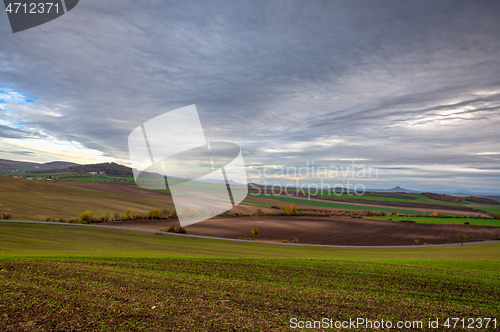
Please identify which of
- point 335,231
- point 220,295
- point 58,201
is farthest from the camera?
point 58,201

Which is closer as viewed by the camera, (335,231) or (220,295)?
(220,295)

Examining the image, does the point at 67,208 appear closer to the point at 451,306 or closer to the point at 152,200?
the point at 152,200

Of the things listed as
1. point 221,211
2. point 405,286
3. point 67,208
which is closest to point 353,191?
point 221,211

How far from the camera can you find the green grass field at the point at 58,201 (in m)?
49.6

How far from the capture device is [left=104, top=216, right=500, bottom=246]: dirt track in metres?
46.2

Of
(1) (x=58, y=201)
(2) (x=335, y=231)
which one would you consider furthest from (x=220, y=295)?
(1) (x=58, y=201)

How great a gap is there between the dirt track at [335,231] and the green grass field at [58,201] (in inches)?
510

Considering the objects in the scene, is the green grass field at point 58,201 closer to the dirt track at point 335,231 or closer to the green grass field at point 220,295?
the dirt track at point 335,231

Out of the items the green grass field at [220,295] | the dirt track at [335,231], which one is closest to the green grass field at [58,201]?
the dirt track at [335,231]

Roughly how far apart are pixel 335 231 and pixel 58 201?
66.1m

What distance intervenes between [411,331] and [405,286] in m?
4.82

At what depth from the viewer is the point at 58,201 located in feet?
203

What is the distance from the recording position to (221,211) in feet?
230

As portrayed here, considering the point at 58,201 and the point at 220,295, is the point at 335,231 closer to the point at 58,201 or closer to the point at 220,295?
the point at 220,295
